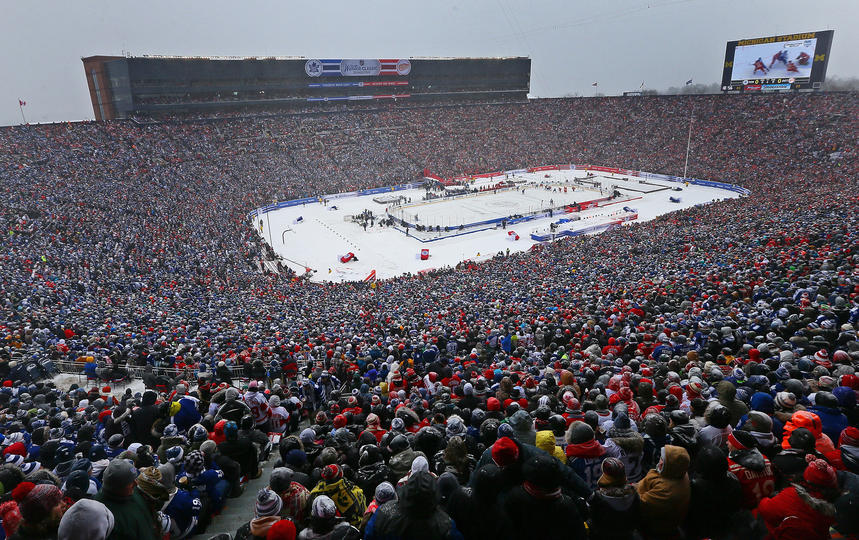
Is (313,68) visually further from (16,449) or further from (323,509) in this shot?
(323,509)

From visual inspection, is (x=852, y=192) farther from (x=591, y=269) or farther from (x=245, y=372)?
(x=245, y=372)

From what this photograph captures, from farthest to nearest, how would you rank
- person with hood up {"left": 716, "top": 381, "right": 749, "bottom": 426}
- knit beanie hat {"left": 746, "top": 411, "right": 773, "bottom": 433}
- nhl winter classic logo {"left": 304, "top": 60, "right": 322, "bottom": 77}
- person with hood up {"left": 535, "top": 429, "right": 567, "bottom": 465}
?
nhl winter classic logo {"left": 304, "top": 60, "right": 322, "bottom": 77} < person with hood up {"left": 716, "top": 381, "right": 749, "bottom": 426} < person with hood up {"left": 535, "top": 429, "right": 567, "bottom": 465} < knit beanie hat {"left": 746, "top": 411, "right": 773, "bottom": 433}

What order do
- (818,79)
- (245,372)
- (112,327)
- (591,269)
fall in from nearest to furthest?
(245,372)
(112,327)
(591,269)
(818,79)

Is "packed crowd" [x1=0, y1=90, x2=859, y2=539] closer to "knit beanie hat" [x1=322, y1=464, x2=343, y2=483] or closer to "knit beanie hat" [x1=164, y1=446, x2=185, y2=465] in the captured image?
"knit beanie hat" [x1=322, y1=464, x2=343, y2=483]

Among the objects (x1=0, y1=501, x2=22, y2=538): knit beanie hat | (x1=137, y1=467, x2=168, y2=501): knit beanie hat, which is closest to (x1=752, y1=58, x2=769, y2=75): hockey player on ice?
(x1=137, y1=467, x2=168, y2=501): knit beanie hat

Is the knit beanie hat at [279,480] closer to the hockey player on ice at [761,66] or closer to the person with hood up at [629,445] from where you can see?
the person with hood up at [629,445]

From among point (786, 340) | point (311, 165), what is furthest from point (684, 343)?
point (311, 165)
